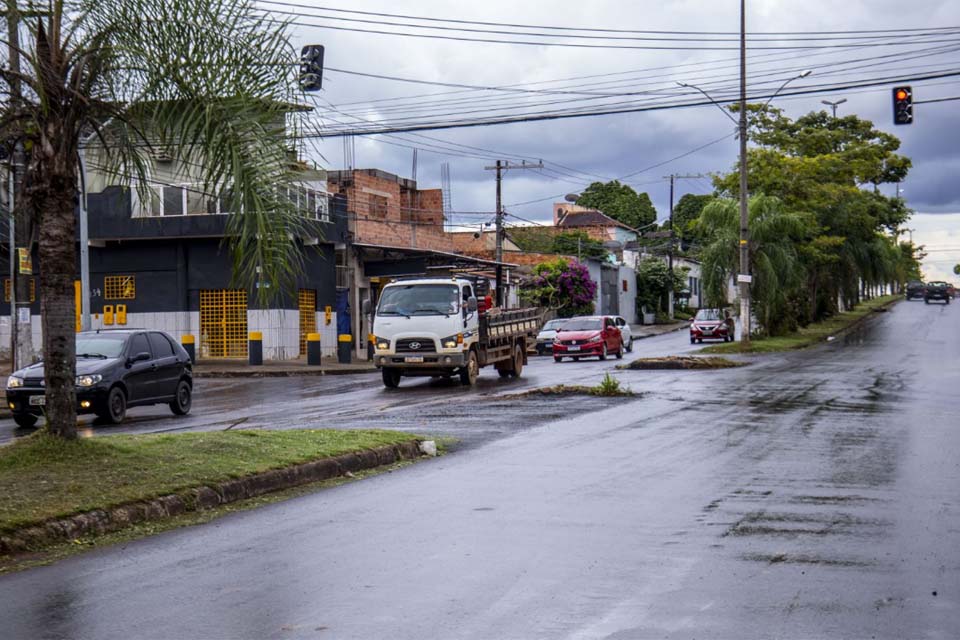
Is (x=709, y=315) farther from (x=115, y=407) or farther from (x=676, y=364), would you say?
(x=115, y=407)

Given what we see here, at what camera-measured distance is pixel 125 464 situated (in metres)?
10.8

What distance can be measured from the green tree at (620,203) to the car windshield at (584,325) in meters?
74.0

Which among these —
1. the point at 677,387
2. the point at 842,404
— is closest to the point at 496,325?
the point at 677,387

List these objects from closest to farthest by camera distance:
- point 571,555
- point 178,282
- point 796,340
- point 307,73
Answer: point 571,555 → point 307,73 → point 178,282 → point 796,340

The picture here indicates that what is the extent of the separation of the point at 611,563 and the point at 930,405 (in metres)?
15.0

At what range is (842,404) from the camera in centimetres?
2097

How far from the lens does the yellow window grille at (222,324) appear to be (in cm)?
4325

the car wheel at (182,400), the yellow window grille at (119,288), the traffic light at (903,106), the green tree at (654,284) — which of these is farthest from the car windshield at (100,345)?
the green tree at (654,284)

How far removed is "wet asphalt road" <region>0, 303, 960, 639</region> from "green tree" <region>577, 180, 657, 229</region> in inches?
4002

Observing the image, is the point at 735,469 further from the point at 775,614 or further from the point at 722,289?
the point at 722,289

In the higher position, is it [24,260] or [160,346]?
[24,260]

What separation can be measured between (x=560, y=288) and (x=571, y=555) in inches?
2210

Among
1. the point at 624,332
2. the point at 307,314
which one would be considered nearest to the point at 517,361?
the point at 624,332

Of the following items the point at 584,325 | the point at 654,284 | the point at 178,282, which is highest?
the point at 654,284
